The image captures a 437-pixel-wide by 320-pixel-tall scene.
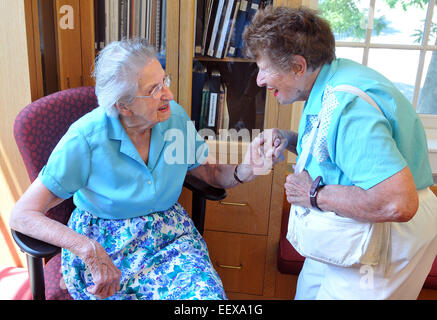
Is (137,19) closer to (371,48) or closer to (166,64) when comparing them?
(166,64)

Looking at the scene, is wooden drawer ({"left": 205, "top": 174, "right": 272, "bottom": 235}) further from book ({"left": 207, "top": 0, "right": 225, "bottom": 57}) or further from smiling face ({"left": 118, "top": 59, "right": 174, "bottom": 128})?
smiling face ({"left": 118, "top": 59, "right": 174, "bottom": 128})

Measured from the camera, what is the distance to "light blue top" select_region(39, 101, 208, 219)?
1.34m

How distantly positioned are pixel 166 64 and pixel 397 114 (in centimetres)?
112

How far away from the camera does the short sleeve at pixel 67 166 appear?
1.32m

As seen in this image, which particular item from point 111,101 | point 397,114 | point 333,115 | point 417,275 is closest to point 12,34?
point 111,101

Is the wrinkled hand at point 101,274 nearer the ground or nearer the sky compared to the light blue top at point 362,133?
nearer the ground

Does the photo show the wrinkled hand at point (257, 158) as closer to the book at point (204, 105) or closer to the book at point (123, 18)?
the book at point (204, 105)

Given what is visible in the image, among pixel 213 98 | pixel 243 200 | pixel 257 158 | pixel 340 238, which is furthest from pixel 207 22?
pixel 340 238

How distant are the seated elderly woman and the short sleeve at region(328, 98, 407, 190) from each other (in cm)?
59

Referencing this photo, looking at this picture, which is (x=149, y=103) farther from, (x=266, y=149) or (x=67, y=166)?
(x=266, y=149)

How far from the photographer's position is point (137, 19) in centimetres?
197

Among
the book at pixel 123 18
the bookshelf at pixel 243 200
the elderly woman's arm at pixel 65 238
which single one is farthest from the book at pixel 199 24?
the elderly woman's arm at pixel 65 238

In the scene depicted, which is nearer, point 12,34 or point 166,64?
point 12,34

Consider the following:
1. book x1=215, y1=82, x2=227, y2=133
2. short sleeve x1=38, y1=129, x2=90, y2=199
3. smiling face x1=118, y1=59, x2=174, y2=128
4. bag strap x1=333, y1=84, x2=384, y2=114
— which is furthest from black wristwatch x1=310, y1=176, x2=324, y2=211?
book x1=215, y1=82, x2=227, y2=133
